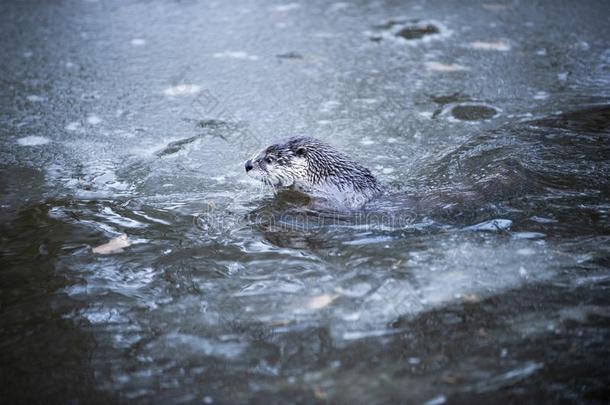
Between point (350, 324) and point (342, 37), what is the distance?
4.28 meters

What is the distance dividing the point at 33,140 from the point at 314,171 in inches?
83.5

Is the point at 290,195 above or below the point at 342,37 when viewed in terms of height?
below

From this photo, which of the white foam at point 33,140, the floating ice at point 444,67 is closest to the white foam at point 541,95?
the floating ice at point 444,67

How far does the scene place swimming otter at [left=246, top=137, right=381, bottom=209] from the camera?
3.86 metres

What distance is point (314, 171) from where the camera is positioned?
13.0ft

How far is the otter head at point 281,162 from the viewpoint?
399 centimetres

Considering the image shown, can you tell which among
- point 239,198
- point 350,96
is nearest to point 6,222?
point 239,198

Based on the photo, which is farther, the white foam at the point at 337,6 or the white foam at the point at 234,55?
the white foam at the point at 337,6

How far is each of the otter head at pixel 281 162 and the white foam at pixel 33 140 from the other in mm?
1654

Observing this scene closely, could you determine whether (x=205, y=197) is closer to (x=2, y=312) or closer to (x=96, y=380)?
(x=2, y=312)

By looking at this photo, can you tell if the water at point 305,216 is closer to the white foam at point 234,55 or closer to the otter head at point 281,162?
the white foam at point 234,55

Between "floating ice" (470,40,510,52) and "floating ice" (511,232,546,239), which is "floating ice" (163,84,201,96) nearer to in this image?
A: "floating ice" (470,40,510,52)

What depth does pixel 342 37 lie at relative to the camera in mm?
6391

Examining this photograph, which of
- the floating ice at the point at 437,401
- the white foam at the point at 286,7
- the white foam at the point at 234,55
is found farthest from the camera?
the white foam at the point at 286,7
